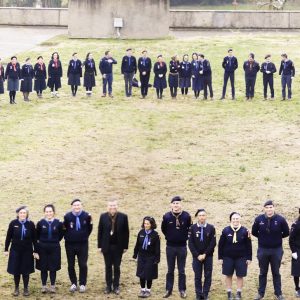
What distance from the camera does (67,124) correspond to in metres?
29.4

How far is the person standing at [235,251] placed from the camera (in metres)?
16.3

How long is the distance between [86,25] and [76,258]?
26.3 m

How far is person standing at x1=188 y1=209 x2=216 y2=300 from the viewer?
16.3 metres

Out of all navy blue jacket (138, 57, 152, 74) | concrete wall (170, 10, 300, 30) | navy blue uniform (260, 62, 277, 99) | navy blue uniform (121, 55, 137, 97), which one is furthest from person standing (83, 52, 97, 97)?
concrete wall (170, 10, 300, 30)

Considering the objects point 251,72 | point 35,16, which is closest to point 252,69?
point 251,72

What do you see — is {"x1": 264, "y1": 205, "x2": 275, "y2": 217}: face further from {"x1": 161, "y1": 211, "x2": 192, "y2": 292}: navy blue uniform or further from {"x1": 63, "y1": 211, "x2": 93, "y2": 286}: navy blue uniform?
{"x1": 63, "y1": 211, "x2": 93, "y2": 286}: navy blue uniform

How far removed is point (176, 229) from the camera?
54.5 ft

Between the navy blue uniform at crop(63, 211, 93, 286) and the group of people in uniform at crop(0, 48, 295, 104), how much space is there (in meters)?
15.7

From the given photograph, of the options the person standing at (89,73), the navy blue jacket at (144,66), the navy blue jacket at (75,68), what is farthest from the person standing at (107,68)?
the navy blue jacket at (144,66)

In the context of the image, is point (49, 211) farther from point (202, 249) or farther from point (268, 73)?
point (268, 73)

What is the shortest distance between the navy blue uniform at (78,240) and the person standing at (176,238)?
4.45ft

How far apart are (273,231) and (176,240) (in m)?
1.67

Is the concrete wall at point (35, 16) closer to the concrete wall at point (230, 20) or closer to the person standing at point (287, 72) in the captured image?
the concrete wall at point (230, 20)

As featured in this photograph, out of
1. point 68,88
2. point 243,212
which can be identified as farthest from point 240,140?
point 68,88
